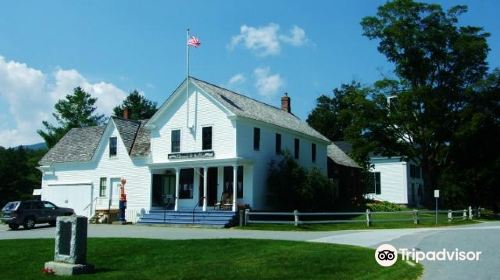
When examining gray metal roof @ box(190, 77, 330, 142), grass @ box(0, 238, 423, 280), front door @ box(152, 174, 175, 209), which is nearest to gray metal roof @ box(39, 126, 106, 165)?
front door @ box(152, 174, 175, 209)

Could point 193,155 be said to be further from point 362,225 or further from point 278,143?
point 362,225

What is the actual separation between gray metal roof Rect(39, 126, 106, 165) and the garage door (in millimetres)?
1976

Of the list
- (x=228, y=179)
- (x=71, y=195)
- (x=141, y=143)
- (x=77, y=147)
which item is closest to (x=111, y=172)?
(x=141, y=143)

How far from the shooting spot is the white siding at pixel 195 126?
3303 centimetres

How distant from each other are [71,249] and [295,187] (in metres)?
20.8

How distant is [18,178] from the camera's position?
2972 inches

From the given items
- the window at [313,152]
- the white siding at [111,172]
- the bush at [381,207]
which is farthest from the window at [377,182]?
the white siding at [111,172]

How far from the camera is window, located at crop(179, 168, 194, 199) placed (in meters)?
35.3

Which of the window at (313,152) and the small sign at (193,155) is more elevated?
the window at (313,152)

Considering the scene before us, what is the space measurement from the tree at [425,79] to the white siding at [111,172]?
19.0 m

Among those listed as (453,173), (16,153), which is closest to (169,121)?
(453,173)

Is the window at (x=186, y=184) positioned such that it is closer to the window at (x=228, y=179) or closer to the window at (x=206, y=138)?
the window at (x=206, y=138)

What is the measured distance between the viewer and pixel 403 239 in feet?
63.3

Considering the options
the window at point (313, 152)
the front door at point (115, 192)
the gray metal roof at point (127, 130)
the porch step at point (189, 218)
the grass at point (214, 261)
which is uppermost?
the gray metal roof at point (127, 130)
